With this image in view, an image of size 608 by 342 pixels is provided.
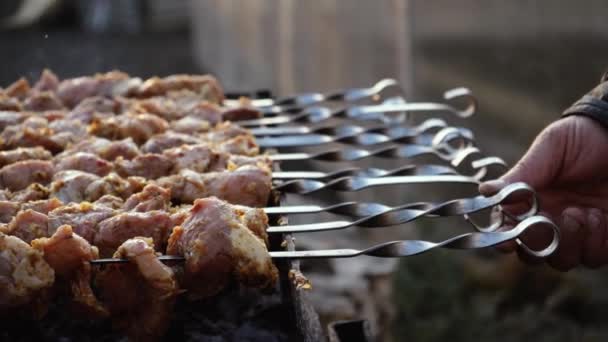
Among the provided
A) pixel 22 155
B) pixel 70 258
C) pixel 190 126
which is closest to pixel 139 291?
pixel 70 258

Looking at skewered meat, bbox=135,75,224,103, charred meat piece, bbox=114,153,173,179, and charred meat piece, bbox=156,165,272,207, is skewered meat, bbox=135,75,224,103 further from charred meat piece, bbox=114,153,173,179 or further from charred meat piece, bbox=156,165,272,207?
charred meat piece, bbox=156,165,272,207

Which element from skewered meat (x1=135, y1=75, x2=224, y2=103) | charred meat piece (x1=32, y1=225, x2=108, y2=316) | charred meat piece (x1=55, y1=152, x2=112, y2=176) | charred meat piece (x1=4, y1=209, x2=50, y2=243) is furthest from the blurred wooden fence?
charred meat piece (x1=32, y1=225, x2=108, y2=316)

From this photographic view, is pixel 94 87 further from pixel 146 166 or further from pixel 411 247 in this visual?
pixel 411 247

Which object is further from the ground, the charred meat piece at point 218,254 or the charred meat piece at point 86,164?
the charred meat piece at point 86,164

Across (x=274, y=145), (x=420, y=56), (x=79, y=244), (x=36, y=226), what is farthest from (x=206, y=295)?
(x=420, y=56)

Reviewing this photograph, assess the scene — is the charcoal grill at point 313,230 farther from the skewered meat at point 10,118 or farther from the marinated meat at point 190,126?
the skewered meat at point 10,118

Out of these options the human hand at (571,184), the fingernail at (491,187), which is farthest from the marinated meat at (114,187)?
the human hand at (571,184)

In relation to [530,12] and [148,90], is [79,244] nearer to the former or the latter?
[148,90]
